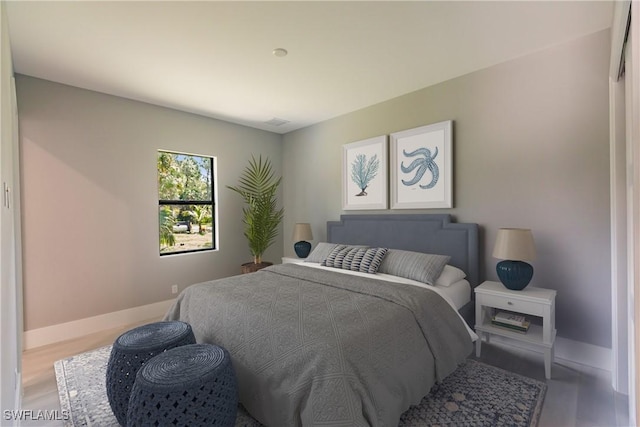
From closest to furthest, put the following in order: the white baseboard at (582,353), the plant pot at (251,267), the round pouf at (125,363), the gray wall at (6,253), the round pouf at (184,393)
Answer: the gray wall at (6,253) → the round pouf at (184,393) → the round pouf at (125,363) → the white baseboard at (582,353) → the plant pot at (251,267)

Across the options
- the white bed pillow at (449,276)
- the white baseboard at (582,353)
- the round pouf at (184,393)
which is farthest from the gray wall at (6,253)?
the white baseboard at (582,353)

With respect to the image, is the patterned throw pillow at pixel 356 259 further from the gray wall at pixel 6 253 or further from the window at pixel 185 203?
the gray wall at pixel 6 253

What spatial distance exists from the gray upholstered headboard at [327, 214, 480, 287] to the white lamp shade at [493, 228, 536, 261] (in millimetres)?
483

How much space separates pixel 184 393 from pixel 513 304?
238cm

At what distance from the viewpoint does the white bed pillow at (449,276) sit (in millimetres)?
2676

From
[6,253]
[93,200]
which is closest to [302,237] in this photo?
[93,200]

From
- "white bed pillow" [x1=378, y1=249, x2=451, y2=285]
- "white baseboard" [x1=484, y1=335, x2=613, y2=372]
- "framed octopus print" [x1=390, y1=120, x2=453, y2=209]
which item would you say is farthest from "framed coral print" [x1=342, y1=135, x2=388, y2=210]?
"white baseboard" [x1=484, y1=335, x2=613, y2=372]

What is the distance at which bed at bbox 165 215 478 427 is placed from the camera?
1.46 meters

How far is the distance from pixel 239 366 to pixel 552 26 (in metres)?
3.26

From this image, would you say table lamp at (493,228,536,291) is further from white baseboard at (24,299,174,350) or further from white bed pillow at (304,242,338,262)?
white baseboard at (24,299,174,350)

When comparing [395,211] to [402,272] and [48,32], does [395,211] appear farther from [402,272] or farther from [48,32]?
[48,32]

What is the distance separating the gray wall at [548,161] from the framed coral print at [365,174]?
1.98 feet

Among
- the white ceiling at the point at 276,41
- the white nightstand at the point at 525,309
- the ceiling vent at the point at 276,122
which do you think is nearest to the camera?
the white ceiling at the point at 276,41

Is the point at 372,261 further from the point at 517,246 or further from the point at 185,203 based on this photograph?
the point at 185,203
